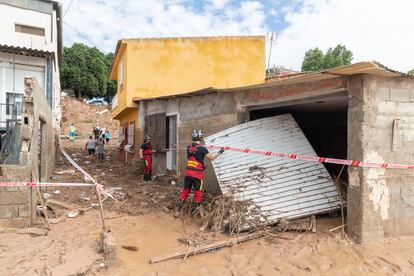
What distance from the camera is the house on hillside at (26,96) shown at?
6.12m

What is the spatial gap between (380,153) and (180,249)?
3.60 meters

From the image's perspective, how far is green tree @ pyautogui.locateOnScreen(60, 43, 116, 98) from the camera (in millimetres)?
34312

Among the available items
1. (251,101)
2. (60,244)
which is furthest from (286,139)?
(60,244)

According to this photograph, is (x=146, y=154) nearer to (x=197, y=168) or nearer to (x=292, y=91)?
(x=197, y=168)

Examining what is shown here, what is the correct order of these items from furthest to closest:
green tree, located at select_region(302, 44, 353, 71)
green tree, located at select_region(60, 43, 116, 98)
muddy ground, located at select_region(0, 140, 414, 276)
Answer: green tree, located at select_region(60, 43, 116, 98) → green tree, located at select_region(302, 44, 353, 71) → muddy ground, located at select_region(0, 140, 414, 276)

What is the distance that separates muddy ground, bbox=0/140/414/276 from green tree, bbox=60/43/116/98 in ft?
99.3

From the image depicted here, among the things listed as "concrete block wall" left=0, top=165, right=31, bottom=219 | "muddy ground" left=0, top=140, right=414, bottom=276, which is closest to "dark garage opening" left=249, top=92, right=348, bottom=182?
"muddy ground" left=0, top=140, right=414, bottom=276

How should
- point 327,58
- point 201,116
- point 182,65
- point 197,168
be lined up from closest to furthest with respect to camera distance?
point 197,168 → point 201,116 → point 182,65 → point 327,58

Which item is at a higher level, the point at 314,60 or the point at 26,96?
the point at 314,60

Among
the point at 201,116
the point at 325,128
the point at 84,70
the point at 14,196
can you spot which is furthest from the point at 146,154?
the point at 84,70

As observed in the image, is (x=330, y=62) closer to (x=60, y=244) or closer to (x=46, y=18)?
(x=46, y=18)

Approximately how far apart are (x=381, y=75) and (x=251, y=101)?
2.94m

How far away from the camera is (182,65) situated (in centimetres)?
1421

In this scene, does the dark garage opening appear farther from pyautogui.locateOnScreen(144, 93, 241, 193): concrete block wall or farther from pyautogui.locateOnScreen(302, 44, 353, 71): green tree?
pyautogui.locateOnScreen(302, 44, 353, 71): green tree
